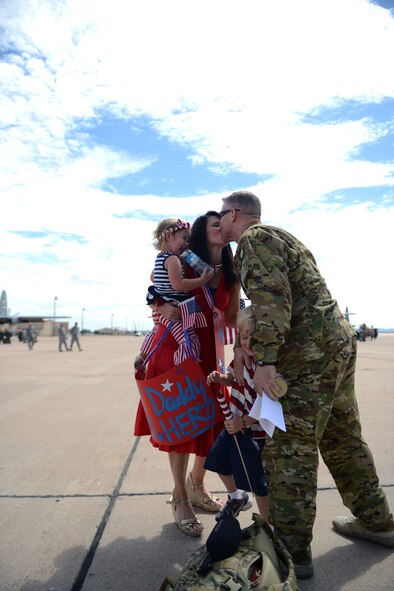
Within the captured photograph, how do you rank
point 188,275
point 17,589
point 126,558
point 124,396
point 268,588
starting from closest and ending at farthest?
point 268,588 < point 17,589 < point 126,558 < point 188,275 < point 124,396

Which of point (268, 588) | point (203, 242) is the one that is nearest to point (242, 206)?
point (203, 242)

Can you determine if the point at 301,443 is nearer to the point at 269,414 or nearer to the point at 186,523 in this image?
the point at 269,414

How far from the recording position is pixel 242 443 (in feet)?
8.52

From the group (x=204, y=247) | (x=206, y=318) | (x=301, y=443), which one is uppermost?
(x=204, y=247)

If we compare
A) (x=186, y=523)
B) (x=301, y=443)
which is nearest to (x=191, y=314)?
(x=301, y=443)

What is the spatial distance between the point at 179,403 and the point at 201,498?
83 centimetres

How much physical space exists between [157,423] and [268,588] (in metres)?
1.27

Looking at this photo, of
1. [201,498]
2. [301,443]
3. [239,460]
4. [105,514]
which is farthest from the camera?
[201,498]

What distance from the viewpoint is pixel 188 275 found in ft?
9.67

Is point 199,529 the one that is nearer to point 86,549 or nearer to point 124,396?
point 86,549

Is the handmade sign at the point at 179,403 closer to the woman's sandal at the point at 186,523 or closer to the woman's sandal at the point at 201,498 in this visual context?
the woman's sandal at the point at 186,523

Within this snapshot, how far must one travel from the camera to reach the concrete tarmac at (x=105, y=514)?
7.63 ft

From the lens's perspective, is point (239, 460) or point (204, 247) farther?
point (204, 247)

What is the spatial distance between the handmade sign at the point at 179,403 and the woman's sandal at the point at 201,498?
0.59m
